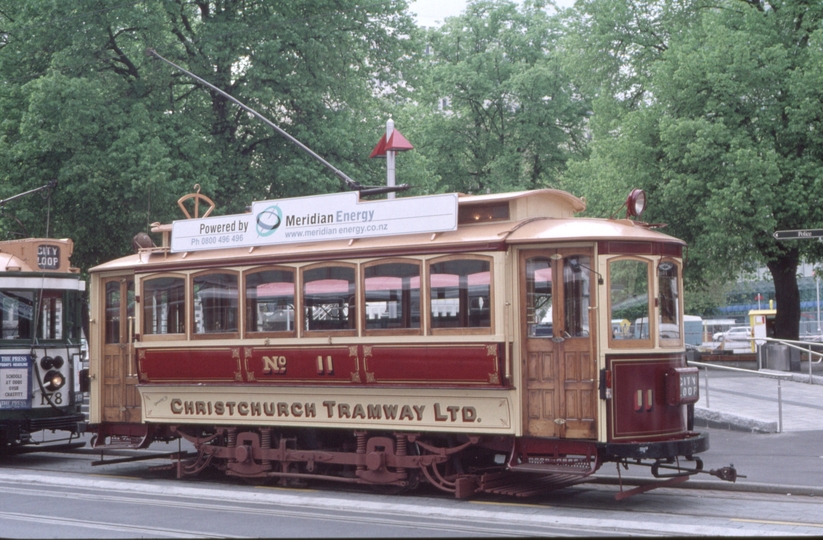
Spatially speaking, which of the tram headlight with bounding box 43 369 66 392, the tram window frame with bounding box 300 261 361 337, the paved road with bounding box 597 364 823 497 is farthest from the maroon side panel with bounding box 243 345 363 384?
the tram headlight with bounding box 43 369 66 392

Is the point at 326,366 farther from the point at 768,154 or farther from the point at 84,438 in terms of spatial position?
the point at 768,154

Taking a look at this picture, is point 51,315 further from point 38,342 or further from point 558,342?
point 558,342

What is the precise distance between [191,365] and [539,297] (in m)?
4.95

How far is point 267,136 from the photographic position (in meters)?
29.6

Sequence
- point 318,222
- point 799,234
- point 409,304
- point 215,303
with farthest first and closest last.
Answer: point 799,234 < point 215,303 < point 318,222 < point 409,304

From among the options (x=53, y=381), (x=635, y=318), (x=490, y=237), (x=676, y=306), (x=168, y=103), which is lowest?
(x=53, y=381)

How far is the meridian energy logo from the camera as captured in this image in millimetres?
13914

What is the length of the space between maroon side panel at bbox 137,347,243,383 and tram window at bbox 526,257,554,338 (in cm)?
398

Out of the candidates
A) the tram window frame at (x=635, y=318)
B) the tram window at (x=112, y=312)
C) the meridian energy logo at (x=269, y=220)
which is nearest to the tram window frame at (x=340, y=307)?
the meridian energy logo at (x=269, y=220)

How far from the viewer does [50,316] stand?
17344 millimetres

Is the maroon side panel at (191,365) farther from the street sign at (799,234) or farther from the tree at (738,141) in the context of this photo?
the tree at (738,141)

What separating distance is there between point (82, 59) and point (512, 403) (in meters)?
19.2

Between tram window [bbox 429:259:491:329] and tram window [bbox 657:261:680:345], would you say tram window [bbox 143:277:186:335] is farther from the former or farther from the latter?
tram window [bbox 657:261:680:345]

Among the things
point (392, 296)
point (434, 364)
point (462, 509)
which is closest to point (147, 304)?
point (392, 296)
